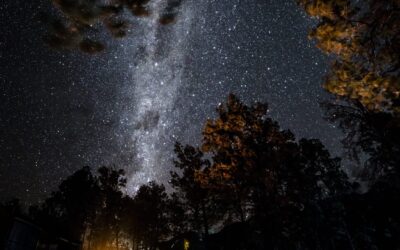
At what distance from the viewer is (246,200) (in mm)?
18203

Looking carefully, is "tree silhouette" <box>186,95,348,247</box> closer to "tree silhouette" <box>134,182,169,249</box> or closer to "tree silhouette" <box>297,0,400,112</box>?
"tree silhouette" <box>297,0,400,112</box>

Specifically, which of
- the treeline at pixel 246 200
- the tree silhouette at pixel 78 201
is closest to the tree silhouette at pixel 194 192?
the treeline at pixel 246 200

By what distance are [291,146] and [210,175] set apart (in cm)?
599

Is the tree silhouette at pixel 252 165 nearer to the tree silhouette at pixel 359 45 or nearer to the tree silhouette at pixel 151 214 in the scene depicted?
the tree silhouette at pixel 359 45

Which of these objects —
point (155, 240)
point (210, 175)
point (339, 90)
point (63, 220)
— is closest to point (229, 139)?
point (210, 175)

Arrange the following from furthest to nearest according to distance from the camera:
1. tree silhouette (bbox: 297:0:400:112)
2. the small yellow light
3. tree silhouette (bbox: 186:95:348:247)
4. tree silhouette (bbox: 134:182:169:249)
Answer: tree silhouette (bbox: 134:182:169:249), the small yellow light, tree silhouette (bbox: 186:95:348:247), tree silhouette (bbox: 297:0:400:112)

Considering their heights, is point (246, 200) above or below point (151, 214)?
below

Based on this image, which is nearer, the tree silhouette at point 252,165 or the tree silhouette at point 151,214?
the tree silhouette at point 252,165

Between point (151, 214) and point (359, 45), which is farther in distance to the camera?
point (151, 214)

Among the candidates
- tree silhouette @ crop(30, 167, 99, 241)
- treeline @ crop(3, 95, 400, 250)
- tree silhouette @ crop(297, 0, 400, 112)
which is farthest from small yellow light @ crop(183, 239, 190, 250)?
tree silhouette @ crop(30, 167, 99, 241)

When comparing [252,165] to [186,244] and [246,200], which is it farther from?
[186,244]

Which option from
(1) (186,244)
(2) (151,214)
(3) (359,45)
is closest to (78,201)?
(2) (151,214)

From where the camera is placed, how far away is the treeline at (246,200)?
57.4ft

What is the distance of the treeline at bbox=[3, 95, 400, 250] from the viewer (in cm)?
1748
